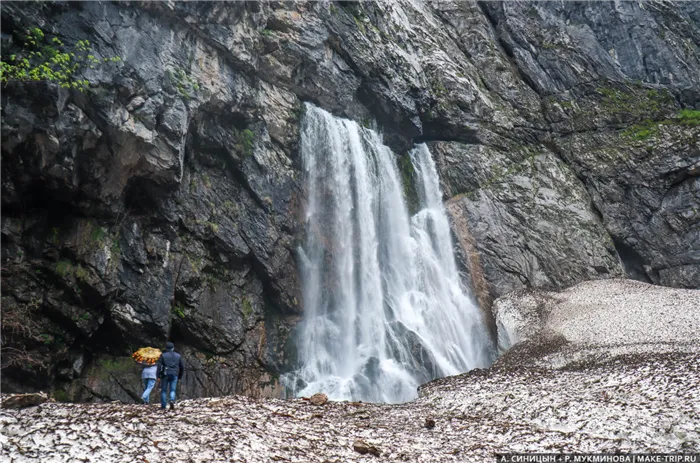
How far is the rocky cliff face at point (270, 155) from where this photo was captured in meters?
16.6

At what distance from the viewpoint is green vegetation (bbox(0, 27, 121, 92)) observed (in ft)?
48.3

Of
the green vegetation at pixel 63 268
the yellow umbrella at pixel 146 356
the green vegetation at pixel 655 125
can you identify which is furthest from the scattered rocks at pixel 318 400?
the green vegetation at pixel 655 125

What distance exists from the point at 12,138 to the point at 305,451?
558 inches

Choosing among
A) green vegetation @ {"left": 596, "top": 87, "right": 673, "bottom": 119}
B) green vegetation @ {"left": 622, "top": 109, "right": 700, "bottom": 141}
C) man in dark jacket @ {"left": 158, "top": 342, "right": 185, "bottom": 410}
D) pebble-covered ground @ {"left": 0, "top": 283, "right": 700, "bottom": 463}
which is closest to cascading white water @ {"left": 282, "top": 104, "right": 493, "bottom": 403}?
pebble-covered ground @ {"left": 0, "top": 283, "right": 700, "bottom": 463}

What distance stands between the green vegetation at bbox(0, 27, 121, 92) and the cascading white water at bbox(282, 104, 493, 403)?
38.8 ft

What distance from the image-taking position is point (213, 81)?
2138 centimetres

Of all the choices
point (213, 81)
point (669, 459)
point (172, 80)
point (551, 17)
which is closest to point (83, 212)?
point (172, 80)

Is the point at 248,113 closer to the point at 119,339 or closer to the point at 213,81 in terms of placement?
the point at 213,81

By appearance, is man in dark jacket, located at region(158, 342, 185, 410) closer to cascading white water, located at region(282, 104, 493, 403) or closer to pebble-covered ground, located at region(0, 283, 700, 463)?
pebble-covered ground, located at region(0, 283, 700, 463)

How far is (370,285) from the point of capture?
24.9m

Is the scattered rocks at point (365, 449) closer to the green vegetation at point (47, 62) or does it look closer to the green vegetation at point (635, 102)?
the green vegetation at point (47, 62)

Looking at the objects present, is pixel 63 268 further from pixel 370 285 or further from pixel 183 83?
pixel 370 285

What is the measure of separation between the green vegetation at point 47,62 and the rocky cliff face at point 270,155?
11.3 inches

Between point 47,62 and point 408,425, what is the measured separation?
53.4 ft
